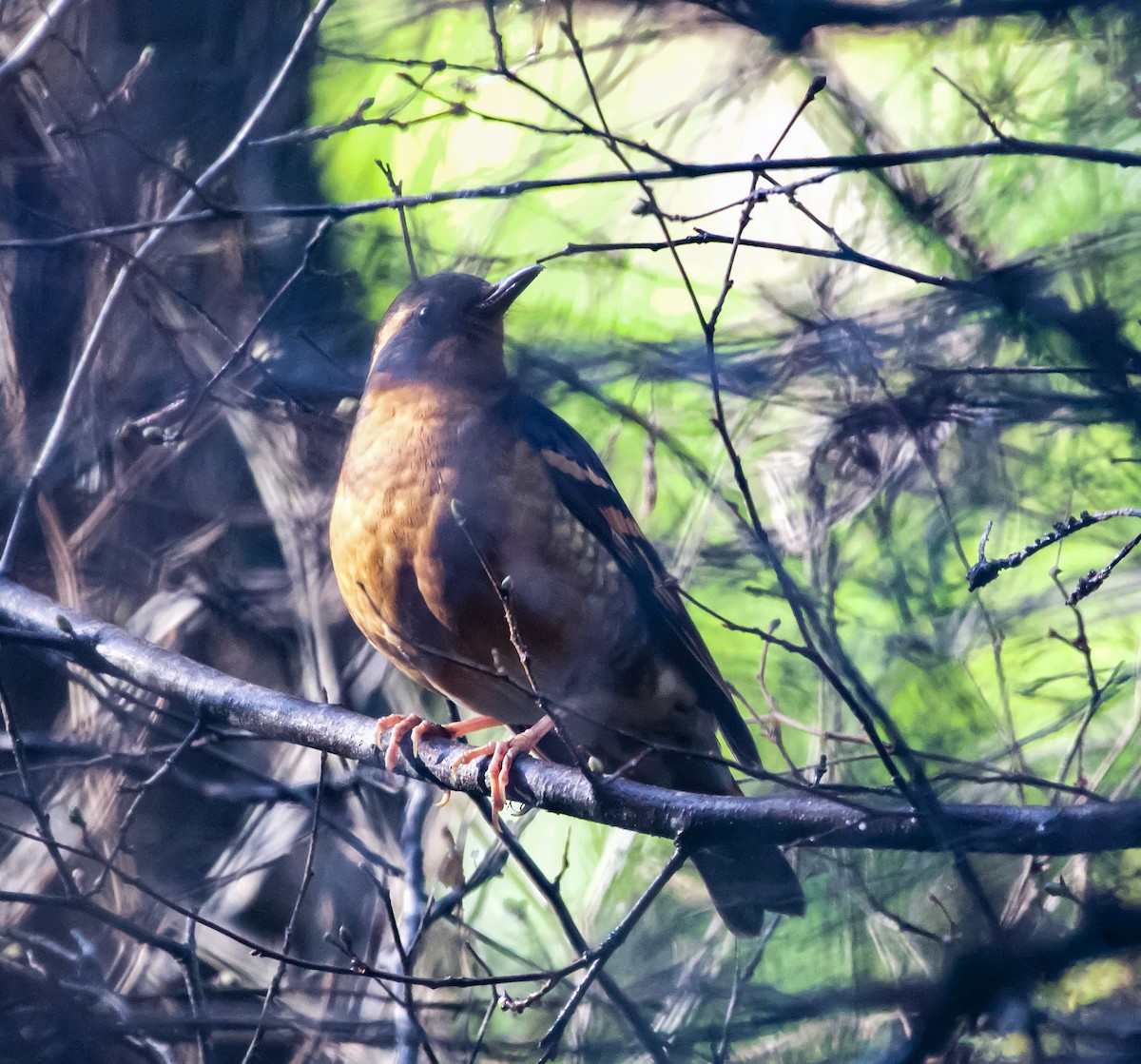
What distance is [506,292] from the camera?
2.27 m

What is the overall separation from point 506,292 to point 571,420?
14.2 inches

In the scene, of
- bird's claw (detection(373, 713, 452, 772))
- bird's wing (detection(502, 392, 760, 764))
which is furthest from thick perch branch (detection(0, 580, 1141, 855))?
bird's wing (detection(502, 392, 760, 764))

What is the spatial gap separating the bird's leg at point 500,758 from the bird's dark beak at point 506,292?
86cm

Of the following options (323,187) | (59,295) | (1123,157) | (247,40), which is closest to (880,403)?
(1123,157)

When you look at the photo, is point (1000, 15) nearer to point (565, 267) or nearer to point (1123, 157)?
point (1123, 157)

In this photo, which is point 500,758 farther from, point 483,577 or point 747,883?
point 747,883

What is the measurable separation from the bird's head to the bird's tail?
1.06 metres

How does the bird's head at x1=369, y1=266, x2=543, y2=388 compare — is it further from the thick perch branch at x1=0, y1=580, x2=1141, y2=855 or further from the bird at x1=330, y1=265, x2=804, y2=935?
the thick perch branch at x1=0, y1=580, x2=1141, y2=855

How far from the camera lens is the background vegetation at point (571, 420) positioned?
6.02ft

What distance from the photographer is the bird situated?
2.02 meters

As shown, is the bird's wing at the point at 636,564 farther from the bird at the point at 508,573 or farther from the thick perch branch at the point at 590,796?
the thick perch branch at the point at 590,796

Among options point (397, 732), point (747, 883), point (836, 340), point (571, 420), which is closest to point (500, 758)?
point (397, 732)

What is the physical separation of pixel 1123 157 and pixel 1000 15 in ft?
1.32

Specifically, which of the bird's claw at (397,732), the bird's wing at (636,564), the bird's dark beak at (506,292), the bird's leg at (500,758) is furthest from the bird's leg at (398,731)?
the bird's dark beak at (506,292)
